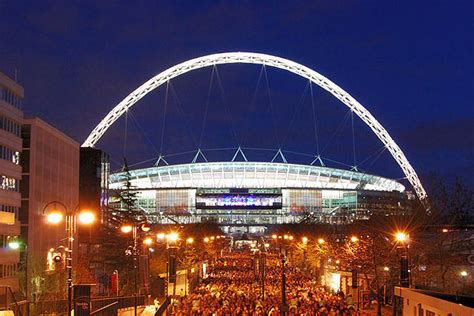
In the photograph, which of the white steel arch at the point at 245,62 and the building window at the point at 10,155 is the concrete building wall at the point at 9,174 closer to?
the building window at the point at 10,155

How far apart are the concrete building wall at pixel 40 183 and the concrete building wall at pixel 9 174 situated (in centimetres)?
179

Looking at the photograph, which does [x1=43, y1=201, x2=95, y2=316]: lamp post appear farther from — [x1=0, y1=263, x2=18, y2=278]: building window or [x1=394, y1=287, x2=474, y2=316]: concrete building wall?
[x1=0, y1=263, x2=18, y2=278]: building window

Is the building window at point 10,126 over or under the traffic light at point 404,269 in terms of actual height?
over

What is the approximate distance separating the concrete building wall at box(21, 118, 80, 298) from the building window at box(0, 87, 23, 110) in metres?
2.72

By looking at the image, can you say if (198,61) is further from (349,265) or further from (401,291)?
(401,291)

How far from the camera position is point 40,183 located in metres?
67.6

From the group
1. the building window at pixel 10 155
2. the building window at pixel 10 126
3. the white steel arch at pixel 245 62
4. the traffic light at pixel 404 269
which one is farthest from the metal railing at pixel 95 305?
the white steel arch at pixel 245 62

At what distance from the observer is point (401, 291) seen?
3644 centimetres

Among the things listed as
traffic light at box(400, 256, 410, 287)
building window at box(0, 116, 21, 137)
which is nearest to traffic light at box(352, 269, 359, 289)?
traffic light at box(400, 256, 410, 287)

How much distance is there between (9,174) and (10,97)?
6.22 m

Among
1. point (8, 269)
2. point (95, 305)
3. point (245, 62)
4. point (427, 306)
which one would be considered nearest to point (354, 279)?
point (8, 269)

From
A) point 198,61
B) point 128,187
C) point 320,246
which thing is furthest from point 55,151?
point 198,61

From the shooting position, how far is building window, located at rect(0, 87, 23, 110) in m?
59.4

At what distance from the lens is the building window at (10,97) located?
59406 millimetres
